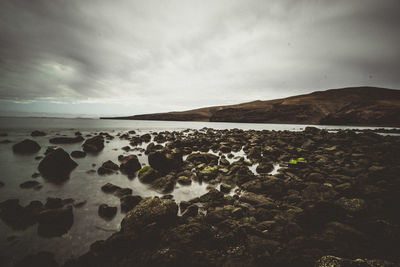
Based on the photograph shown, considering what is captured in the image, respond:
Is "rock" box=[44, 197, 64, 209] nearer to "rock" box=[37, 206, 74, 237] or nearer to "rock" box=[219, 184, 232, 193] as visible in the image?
"rock" box=[37, 206, 74, 237]

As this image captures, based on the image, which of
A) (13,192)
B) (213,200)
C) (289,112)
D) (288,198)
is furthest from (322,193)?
(289,112)

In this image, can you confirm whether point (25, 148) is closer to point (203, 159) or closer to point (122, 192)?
point (122, 192)

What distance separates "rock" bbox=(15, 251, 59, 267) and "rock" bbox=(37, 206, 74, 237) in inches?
34.9

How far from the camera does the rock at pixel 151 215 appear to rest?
374cm

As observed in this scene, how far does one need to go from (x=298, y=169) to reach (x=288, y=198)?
361 cm

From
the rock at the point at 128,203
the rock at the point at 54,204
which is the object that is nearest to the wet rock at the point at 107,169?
the rock at the point at 54,204

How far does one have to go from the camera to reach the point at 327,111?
294ft

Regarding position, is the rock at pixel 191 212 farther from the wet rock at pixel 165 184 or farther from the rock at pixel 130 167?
the rock at pixel 130 167

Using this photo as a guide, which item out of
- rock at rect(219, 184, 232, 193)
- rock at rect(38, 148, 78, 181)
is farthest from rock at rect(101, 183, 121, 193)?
rock at rect(219, 184, 232, 193)

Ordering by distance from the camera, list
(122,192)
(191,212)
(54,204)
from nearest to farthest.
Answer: (191,212) < (54,204) < (122,192)

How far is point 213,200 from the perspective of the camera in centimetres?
533

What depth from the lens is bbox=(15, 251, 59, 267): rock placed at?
303cm

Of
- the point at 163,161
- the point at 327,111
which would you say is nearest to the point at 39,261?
the point at 163,161

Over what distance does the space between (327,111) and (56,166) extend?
11729cm
